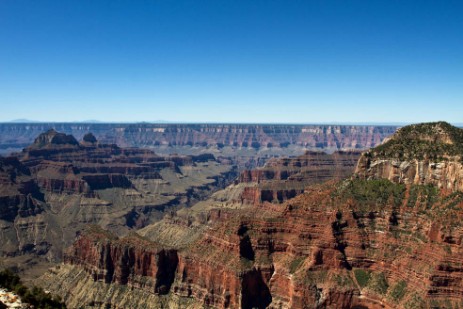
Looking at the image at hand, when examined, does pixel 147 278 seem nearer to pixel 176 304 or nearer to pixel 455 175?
pixel 176 304

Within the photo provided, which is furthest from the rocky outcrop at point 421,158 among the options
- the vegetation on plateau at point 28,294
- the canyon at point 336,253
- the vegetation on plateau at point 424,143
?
the vegetation on plateau at point 28,294

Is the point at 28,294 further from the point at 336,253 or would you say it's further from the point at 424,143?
the point at 424,143

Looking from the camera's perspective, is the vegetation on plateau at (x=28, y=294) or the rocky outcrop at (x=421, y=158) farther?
the rocky outcrop at (x=421, y=158)

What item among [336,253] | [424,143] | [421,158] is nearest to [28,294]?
[336,253]

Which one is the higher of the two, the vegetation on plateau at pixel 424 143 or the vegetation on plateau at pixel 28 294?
the vegetation on plateau at pixel 424 143

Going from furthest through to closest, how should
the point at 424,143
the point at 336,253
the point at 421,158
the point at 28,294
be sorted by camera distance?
the point at 424,143, the point at 421,158, the point at 336,253, the point at 28,294

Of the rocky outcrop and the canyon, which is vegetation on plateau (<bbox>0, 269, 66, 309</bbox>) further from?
the rocky outcrop

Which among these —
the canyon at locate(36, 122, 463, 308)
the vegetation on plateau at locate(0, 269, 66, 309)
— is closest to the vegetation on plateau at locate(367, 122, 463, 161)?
the canyon at locate(36, 122, 463, 308)

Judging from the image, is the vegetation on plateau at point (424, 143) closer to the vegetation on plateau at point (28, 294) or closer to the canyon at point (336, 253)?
the canyon at point (336, 253)

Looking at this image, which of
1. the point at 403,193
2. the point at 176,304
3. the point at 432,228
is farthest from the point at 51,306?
the point at 403,193
